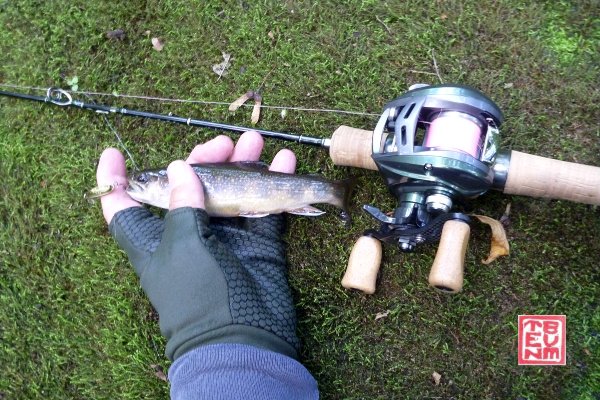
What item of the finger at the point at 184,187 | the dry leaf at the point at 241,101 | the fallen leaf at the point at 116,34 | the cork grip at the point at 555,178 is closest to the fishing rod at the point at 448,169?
the cork grip at the point at 555,178

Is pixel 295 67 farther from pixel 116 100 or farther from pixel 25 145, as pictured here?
pixel 25 145

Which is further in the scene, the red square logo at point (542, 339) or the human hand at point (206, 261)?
the red square logo at point (542, 339)

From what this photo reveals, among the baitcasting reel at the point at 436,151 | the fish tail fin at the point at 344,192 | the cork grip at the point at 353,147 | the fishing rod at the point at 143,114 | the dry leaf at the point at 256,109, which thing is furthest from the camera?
the dry leaf at the point at 256,109

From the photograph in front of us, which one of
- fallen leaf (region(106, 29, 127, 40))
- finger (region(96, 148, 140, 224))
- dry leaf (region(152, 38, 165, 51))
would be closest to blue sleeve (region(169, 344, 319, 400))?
finger (region(96, 148, 140, 224))

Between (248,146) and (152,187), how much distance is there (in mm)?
535

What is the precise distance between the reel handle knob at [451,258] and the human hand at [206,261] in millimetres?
793

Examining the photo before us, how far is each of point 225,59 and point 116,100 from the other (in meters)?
0.71

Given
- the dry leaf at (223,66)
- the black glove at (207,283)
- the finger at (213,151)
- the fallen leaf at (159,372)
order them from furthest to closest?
the dry leaf at (223,66), the fallen leaf at (159,372), the finger at (213,151), the black glove at (207,283)

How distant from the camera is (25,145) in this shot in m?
3.36

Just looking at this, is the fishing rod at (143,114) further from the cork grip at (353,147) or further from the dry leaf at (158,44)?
the dry leaf at (158,44)

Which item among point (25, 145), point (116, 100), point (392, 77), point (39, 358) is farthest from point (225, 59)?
point (39, 358)

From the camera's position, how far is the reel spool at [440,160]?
222 centimetres

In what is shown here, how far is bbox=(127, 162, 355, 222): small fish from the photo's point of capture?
8.86ft

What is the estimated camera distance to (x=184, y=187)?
8.66 feet
